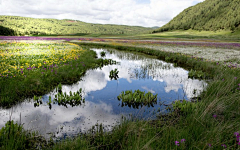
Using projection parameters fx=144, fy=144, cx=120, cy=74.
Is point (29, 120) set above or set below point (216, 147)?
below

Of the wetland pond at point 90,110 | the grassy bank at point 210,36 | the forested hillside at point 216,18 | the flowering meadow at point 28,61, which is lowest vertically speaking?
the wetland pond at point 90,110

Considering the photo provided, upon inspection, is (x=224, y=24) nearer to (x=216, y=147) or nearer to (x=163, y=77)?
(x=163, y=77)

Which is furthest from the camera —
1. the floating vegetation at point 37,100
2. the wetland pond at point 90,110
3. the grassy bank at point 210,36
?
the grassy bank at point 210,36

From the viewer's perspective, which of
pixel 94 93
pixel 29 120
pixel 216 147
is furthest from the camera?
pixel 94 93

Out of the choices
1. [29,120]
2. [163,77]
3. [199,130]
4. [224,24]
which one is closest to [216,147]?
[199,130]

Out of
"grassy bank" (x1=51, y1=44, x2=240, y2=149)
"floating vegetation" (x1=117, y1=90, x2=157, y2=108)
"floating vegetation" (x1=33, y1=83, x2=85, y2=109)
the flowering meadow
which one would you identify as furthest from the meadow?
"floating vegetation" (x1=117, y1=90, x2=157, y2=108)

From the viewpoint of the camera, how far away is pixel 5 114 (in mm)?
5301

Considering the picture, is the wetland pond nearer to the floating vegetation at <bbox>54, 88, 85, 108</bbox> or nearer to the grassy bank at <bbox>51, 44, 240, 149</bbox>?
A: the floating vegetation at <bbox>54, 88, 85, 108</bbox>

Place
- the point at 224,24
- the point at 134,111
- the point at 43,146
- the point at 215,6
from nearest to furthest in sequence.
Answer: the point at 43,146 → the point at 134,111 → the point at 224,24 → the point at 215,6

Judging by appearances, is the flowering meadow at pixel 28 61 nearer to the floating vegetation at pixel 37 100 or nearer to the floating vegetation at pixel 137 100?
the floating vegetation at pixel 37 100

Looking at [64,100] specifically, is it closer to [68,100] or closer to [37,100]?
[68,100]

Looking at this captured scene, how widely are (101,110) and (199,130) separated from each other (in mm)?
3768

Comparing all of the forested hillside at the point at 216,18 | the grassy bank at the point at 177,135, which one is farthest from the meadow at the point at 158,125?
the forested hillside at the point at 216,18

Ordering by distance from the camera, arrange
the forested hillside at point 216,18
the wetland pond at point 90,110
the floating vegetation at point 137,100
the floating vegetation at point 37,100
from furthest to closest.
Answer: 1. the forested hillside at point 216,18
2. the floating vegetation at point 137,100
3. the floating vegetation at point 37,100
4. the wetland pond at point 90,110
